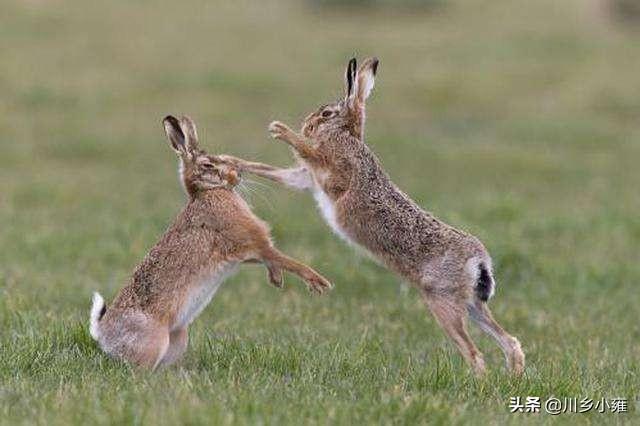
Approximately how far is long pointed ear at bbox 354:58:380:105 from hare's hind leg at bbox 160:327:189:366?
2.09m

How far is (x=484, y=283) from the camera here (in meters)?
7.08

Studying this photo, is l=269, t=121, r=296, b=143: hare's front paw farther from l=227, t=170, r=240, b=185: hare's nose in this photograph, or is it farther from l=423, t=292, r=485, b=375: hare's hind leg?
l=423, t=292, r=485, b=375: hare's hind leg

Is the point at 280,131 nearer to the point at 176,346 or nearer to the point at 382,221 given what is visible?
the point at 382,221

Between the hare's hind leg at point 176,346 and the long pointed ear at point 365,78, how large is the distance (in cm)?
209

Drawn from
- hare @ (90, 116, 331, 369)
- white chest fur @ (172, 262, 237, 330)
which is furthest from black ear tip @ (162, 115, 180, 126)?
white chest fur @ (172, 262, 237, 330)

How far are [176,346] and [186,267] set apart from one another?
502 millimetres

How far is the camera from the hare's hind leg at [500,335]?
7.11m

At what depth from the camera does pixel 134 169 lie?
61.7ft

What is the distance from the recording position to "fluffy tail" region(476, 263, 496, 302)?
7071 mm

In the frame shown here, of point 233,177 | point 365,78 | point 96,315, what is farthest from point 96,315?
point 365,78

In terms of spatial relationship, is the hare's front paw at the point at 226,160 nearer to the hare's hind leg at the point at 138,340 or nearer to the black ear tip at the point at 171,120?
the black ear tip at the point at 171,120

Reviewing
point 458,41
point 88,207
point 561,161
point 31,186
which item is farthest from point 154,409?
point 458,41

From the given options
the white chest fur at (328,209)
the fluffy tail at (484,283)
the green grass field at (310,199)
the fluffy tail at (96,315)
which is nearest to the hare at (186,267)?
the fluffy tail at (96,315)

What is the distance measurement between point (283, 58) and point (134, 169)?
9.97 meters
